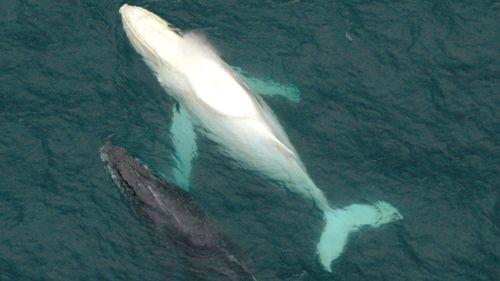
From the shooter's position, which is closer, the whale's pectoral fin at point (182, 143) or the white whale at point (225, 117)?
the white whale at point (225, 117)

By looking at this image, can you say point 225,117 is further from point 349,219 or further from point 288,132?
point 349,219

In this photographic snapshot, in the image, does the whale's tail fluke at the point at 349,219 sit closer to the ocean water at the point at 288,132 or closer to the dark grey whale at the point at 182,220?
the ocean water at the point at 288,132

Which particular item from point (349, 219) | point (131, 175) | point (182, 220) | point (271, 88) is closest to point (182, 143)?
point (131, 175)

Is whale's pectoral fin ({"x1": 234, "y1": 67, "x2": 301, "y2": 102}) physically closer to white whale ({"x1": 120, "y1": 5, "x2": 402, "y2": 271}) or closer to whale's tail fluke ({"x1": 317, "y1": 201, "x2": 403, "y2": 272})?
white whale ({"x1": 120, "y1": 5, "x2": 402, "y2": 271})

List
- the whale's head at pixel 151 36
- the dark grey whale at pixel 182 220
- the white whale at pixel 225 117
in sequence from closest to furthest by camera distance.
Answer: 1. the dark grey whale at pixel 182 220
2. the white whale at pixel 225 117
3. the whale's head at pixel 151 36

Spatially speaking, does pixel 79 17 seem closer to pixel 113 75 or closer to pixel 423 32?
pixel 113 75

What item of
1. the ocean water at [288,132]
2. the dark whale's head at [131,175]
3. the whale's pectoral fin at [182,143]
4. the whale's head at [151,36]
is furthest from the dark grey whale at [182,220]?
the whale's head at [151,36]

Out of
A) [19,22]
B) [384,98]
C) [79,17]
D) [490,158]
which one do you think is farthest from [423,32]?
[19,22]
